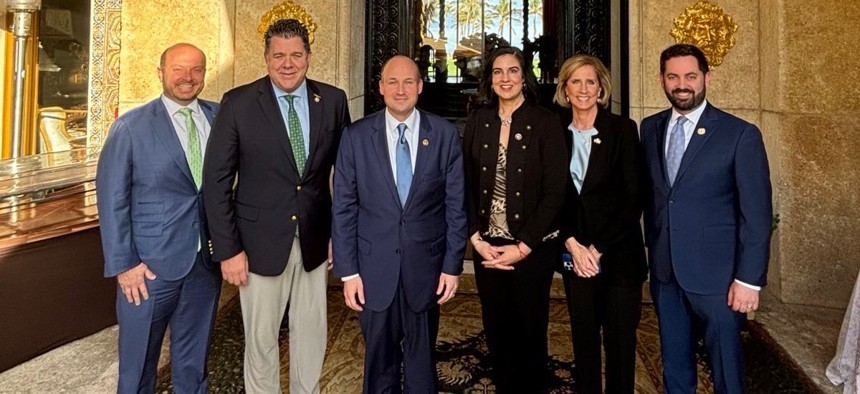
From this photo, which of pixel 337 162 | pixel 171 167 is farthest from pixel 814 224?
pixel 171 167

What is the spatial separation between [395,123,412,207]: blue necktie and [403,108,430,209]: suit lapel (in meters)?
0.03

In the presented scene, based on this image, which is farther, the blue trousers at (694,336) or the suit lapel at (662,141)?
the suit lapel at (662,141)

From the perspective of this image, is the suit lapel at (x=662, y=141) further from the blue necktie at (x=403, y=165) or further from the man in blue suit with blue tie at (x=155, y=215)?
the man in blue suit with blue tie at (x=155, y=215)

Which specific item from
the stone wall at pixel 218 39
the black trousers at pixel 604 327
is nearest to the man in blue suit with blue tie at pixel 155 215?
the black trousers at pixel 604 327

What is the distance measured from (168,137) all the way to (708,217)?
2.48 meters

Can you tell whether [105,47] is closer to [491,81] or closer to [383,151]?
[383,151]

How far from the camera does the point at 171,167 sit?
7.49 feet

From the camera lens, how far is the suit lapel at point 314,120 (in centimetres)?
243

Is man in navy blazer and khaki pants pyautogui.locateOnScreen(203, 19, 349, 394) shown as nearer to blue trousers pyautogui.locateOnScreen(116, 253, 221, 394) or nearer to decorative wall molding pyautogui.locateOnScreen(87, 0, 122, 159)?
blue trousers pyautogui.locateOnScreen(116, 253, 221, 394)

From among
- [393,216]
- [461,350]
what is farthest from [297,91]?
[461,350]

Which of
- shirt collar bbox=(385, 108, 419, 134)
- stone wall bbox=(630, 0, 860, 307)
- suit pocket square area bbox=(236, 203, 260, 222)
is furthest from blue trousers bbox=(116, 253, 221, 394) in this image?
stone wall bbox=(630, 0, 860, 307)

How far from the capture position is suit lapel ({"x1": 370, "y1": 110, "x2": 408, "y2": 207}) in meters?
2.30

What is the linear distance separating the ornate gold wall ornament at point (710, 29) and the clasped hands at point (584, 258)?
3411mm

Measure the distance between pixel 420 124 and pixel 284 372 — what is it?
1.92 meters
